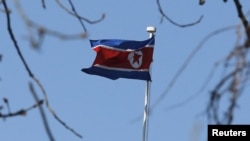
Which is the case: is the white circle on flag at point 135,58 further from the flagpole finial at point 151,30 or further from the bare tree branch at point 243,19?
the bare tree branch at point 243,19

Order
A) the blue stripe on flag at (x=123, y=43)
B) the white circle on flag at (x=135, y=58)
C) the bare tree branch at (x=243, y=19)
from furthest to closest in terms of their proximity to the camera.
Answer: the white circle on flag at (x=135, y=58) < the blue stripe on flag at (x=123, y=43) < the bare tree branch at (x=243, y=19)

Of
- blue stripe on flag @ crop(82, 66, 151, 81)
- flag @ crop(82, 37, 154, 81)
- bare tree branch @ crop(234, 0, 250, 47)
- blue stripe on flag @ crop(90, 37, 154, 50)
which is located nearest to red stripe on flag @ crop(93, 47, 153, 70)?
flag @ crop(82, 37, 154, 81)

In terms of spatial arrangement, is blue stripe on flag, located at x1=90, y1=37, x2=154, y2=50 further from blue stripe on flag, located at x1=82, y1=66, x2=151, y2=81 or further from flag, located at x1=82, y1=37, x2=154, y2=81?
blue stripe on flag, located at x1=82, y1=66, x2=151, y2=81

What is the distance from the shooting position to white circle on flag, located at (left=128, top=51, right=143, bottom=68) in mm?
23406

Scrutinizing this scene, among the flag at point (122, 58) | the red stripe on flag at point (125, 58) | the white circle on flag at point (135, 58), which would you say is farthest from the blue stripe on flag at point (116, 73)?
the white circle on flag at point (135, 58)

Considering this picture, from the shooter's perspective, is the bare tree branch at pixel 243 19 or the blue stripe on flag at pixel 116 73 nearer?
the bare tree branch at pixel 243 19

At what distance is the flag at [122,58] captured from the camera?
22422 mm

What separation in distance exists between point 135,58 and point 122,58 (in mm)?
591

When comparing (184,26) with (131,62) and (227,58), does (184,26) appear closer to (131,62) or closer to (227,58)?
(227,58)

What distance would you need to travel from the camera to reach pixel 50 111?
2.04 m

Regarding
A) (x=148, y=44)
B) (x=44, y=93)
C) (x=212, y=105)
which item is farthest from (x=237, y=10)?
(x=148, y=44)

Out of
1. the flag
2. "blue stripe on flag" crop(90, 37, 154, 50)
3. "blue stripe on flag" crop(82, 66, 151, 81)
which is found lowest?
"blue stripe on flag" crop(82, 66, 151, 81)

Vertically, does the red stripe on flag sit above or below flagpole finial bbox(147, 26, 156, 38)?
below

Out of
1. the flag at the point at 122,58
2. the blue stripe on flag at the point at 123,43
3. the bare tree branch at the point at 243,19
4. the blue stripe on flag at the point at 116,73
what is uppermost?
the blue stripe on flag at the point at 123,43
